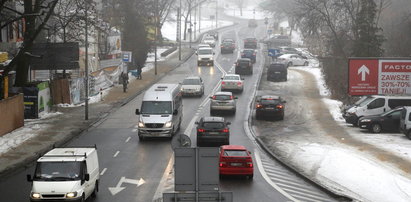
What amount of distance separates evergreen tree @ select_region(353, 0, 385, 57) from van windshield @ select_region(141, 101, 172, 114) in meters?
26.6

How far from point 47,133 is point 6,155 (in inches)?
248

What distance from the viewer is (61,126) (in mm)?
39031

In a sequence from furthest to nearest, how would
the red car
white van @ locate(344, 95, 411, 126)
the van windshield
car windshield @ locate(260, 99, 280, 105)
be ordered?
1. car windshield @ locate(260, 99, 280, 105)
2. white van @ locate(344, 95, 411, 126)
3. the van windshield
4. the red car

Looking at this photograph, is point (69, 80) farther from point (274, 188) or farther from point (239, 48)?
point (239, 48)

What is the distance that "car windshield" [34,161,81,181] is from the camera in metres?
20.0

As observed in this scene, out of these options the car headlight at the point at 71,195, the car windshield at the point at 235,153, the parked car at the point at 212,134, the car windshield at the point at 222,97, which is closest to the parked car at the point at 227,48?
the car windshield at the point at 222,97

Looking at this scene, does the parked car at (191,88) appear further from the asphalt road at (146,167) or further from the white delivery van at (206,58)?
the white delivery van at (206,58)

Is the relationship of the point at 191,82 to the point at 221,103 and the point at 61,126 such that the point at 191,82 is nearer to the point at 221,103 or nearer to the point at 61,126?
the point at 221,103

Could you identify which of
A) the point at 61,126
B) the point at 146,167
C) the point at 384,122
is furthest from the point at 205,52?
the point at 146,167

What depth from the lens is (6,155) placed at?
30.2 m

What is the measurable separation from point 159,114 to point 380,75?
17480 millimetres

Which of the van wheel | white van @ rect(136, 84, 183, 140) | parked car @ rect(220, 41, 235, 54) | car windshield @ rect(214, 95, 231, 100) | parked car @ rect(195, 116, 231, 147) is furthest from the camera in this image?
parked car @ rect(220, 41, 235, 54)

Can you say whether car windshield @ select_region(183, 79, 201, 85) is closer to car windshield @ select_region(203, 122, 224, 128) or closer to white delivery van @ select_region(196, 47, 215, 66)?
car windshield @ select_region(203, 122, 224, 128)

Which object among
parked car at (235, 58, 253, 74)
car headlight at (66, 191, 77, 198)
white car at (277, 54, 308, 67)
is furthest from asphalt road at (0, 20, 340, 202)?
white car at (277, 54, 308, 67)
